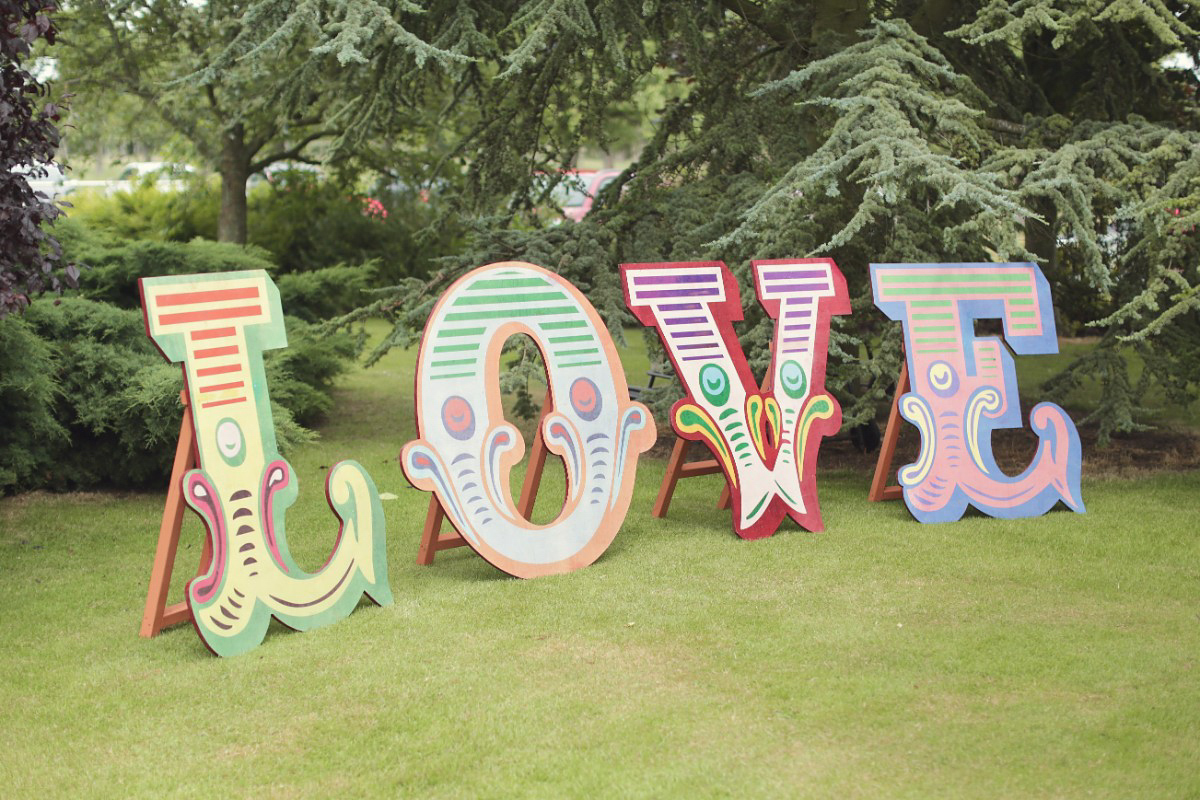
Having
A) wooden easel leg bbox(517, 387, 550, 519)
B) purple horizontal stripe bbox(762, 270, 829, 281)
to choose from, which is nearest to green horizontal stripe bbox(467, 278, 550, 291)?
wooden easel leg bbox(517, 387, 550, 519)

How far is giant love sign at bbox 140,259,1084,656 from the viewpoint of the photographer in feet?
17.5

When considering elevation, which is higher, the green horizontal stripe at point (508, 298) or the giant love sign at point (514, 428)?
the green horizontal stripe at point (508, 298)

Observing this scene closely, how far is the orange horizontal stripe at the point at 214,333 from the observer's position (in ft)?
17.5

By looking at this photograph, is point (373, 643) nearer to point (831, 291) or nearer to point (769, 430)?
point (769, 430)

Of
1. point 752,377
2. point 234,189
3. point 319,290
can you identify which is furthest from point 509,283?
point 234,189

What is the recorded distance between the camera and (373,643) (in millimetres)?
5219

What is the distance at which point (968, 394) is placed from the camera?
7.43 meters

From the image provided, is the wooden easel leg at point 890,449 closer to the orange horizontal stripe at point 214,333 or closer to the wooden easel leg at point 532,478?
the wooden easel leg at point 532,478

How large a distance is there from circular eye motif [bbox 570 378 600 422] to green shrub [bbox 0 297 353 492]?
2.33 meters

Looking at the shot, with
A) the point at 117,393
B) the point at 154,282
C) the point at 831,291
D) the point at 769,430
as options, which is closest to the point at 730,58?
the point at 831,291

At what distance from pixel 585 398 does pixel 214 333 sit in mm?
2065

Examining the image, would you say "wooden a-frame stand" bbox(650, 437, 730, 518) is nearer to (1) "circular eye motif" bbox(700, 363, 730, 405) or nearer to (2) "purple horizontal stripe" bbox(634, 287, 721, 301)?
(1) "circular eye motif" bbox(700, 363, 730, 405)

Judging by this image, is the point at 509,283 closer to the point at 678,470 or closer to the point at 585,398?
the point at 585,398

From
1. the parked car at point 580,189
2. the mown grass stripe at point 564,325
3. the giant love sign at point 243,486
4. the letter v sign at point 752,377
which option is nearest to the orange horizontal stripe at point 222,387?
the giant love sign at point 243,486
